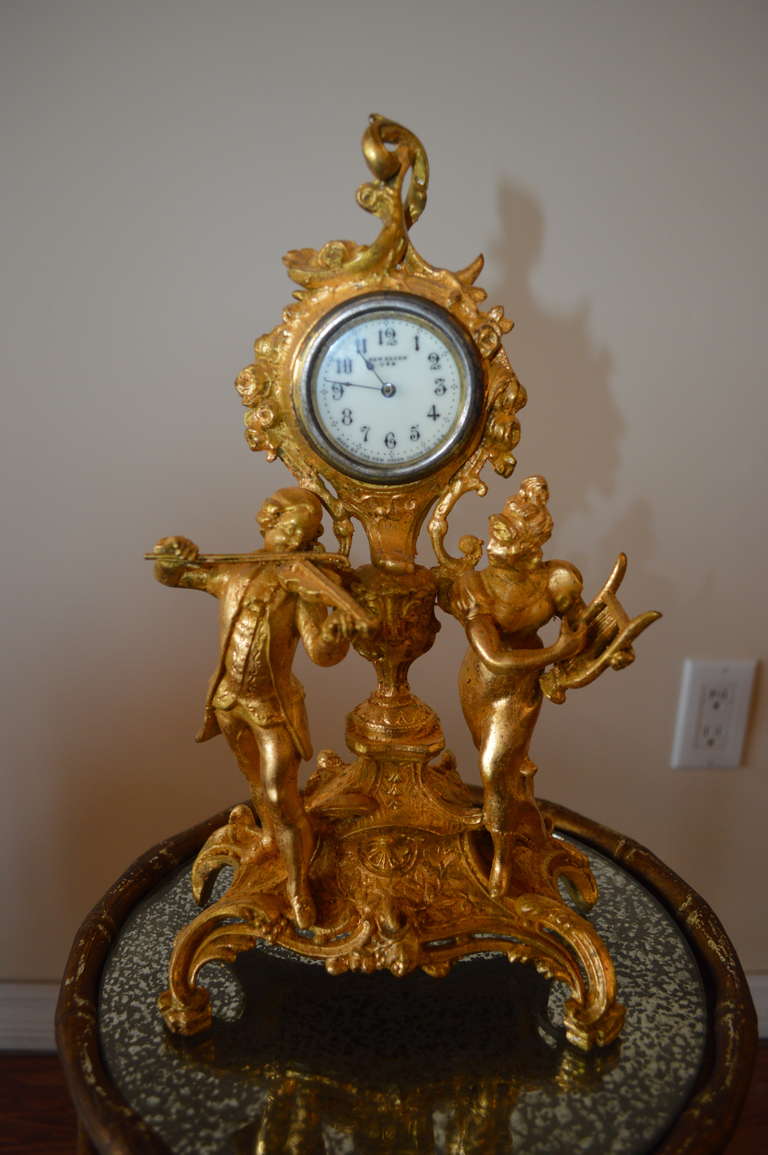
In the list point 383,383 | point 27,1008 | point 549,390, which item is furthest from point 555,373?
point 27,1008

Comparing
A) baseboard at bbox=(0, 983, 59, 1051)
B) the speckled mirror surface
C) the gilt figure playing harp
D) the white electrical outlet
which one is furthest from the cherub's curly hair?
baseboard at bbox=(0, 983, 59, 1051)

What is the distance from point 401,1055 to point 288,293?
888mm

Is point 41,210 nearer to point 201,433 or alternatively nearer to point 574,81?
point 201,433

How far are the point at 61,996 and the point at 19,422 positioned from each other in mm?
734

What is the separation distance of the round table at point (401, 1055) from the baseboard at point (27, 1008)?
0.73m

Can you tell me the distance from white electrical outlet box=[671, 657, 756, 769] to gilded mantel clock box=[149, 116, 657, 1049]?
619 millimetres

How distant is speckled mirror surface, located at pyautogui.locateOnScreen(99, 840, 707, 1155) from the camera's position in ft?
2.18

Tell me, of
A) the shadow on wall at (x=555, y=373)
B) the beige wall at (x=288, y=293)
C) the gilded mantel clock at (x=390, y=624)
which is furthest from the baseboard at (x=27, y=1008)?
the shadow on wall at (x=555, y=373)

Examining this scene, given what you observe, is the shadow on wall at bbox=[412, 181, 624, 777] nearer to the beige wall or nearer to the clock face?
the beige wall

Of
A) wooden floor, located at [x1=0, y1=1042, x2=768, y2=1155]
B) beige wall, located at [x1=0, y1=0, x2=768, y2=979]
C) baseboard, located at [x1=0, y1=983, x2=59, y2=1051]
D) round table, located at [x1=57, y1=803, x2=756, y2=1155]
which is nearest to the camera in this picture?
round table, located at [x1=57, y1=803, x2=756, y2=1155]

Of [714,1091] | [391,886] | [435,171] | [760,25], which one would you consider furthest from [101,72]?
[714,1091]

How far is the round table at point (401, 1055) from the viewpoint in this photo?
66cm

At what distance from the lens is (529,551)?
711mm

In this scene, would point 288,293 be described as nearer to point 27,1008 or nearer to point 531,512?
point 531,512
